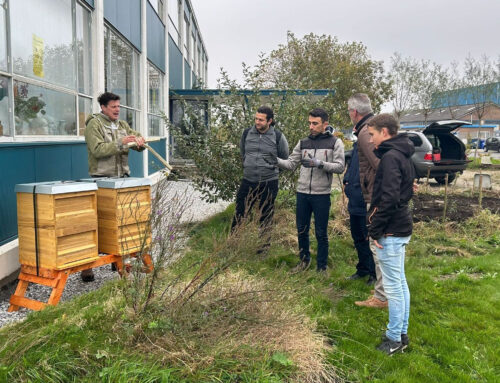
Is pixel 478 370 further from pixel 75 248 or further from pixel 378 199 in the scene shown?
pixel 75 248

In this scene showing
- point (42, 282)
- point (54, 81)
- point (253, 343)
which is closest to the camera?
point (253, 343)

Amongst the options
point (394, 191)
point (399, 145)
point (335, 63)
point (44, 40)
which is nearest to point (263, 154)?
point (399, 145)

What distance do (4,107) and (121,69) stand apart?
5414 mm

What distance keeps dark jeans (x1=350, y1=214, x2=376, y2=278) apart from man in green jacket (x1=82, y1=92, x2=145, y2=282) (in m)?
2.49

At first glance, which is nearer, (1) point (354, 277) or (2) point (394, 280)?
(2) point (394, 280)

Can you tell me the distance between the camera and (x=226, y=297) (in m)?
3.03

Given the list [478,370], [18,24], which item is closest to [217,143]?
[18,24]

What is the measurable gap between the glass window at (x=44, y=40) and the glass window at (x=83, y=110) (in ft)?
1.21

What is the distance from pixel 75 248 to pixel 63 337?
105 cm

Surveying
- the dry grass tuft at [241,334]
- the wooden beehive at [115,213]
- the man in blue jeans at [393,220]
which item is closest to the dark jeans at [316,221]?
the man in blue jeans at [393,220]

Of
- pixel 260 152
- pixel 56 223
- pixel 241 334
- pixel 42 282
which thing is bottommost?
pixel 241 334

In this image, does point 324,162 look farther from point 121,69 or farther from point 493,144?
point 493,144

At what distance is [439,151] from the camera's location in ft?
40.6

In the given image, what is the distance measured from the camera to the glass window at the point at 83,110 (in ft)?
21.4
